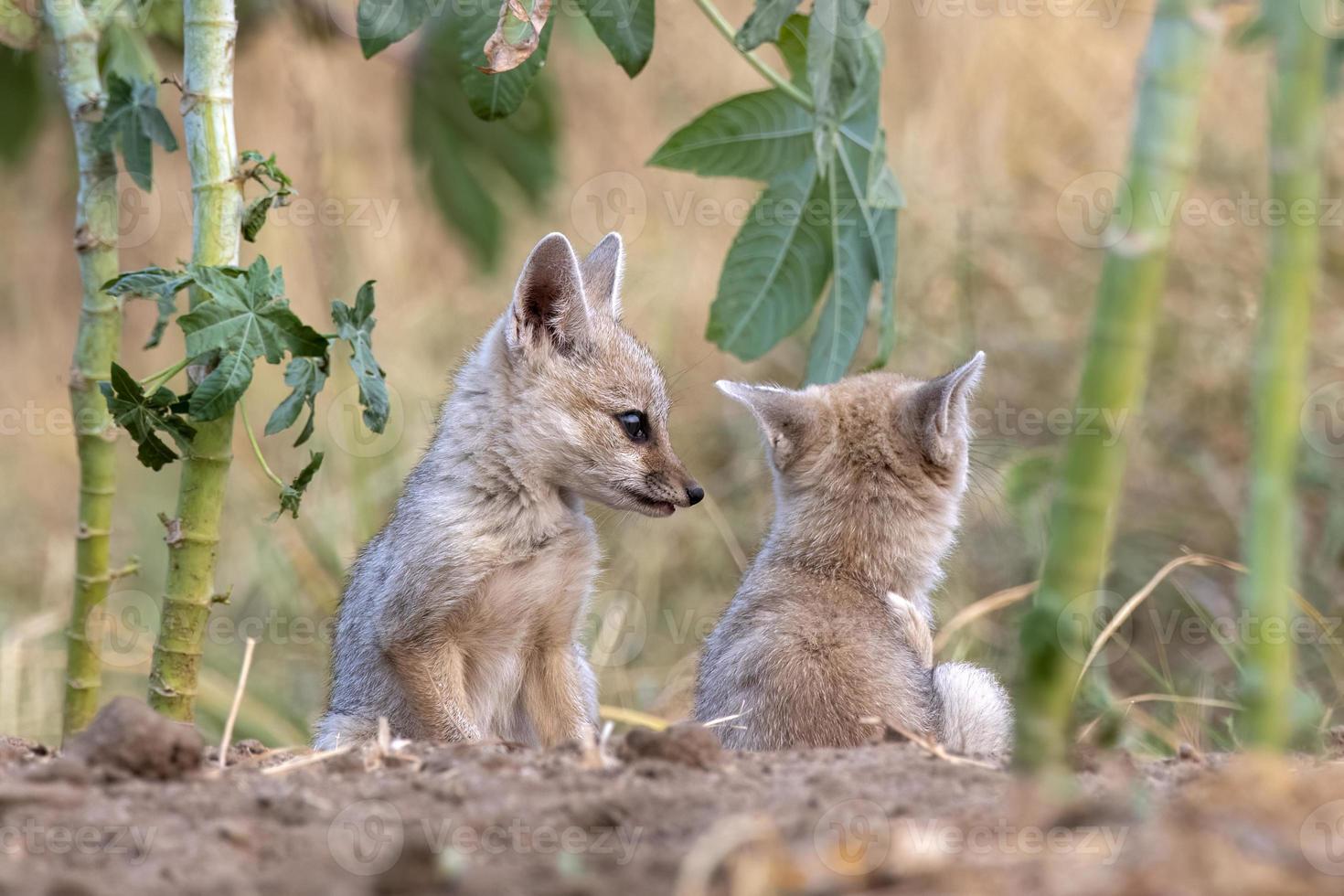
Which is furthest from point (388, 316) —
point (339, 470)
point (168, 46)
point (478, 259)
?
point (168, 46)

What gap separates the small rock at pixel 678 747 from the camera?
3.07 meters

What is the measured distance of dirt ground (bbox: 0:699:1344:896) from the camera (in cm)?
214

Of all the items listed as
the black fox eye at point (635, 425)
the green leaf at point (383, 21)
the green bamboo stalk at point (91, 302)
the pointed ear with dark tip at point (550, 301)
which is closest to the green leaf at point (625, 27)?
the green leaf at point (383, 21)

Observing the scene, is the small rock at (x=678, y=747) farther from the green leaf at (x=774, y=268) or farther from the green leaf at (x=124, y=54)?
the green leaf at (x=124, y=54)

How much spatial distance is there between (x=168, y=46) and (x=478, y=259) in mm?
2345

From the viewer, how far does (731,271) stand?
16.5 feet

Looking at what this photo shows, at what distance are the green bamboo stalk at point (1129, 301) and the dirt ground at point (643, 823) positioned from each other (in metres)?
0.37

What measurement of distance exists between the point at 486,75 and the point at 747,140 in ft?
3.36

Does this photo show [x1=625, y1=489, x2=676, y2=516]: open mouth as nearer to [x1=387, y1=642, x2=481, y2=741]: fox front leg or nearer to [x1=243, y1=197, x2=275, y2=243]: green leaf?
[x1=387, y1=642, x2=481, y2=741]: fox front leg

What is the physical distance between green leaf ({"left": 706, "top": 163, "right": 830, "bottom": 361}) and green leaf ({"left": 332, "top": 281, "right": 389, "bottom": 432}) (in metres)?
1.35

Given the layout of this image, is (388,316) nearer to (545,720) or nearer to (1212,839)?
(545,720)

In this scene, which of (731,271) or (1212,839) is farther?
(731,271)

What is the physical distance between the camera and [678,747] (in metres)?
3.09

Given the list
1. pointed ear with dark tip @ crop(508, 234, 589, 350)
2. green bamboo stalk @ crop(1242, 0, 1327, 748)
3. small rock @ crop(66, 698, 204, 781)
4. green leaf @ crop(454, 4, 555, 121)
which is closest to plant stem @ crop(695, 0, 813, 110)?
green leaf @ crop(454, 4, 555, 121)
